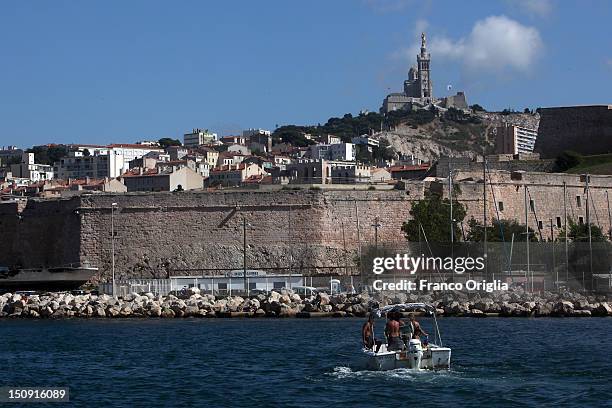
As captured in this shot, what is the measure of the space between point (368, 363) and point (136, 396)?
3.89 meters

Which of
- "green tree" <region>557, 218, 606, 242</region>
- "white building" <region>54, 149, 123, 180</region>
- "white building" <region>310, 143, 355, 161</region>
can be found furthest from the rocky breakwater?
"white building" <region>310, 143, 355, 161</region>

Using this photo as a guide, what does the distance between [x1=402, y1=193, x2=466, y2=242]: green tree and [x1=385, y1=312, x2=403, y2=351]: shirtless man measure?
2014 centimetres

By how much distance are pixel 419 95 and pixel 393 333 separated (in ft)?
432

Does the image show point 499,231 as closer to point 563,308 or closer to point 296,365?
point 563,308

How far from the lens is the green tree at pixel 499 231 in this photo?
42969 mm

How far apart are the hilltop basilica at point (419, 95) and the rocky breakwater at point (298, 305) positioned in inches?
4095

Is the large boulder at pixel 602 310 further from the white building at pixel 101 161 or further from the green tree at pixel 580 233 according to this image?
the white building at pixel 101 161

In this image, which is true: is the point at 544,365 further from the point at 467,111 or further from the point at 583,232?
the point at 467,111

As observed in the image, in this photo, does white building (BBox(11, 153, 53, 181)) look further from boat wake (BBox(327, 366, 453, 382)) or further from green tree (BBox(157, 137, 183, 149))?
boat wake (BBox(327, 366, 453, 382))

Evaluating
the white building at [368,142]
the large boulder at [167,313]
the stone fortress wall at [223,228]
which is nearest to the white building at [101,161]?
the white building at [368,142]

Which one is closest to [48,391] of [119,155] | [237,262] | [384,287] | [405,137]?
[384,287]

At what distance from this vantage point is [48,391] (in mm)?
20578

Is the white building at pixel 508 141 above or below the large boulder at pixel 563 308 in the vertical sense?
above

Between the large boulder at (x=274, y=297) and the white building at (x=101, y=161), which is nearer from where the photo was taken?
the large boulder at (x=274, y=297)
